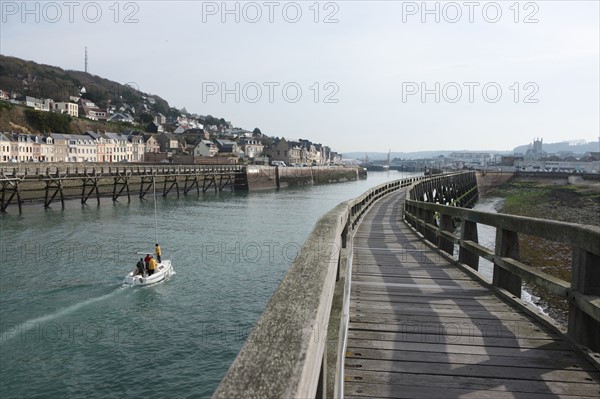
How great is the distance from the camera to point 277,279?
16547mm

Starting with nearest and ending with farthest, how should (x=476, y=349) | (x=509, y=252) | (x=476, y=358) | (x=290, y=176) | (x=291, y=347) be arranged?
(x=291, y=347) < (x=476, y=358) < (x=476, y=349) < (x=509, y=252) < (x=290, y=176)

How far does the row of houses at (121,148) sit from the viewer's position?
76219 millimetres

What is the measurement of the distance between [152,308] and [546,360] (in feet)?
40.0

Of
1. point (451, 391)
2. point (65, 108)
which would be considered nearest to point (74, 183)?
point (451, 391)

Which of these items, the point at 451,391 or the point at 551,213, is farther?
the point at 551,213

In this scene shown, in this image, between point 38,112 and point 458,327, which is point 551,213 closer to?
point 458,327

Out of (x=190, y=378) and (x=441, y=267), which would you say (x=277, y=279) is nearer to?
(x=190, y=378)

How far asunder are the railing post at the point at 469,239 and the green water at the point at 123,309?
5.65 m

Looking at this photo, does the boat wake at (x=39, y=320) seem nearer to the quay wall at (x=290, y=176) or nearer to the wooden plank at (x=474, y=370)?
the wooden plank at (x=474, y=370)

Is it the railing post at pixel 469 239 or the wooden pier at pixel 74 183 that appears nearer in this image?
the railing post at pixel 469 239

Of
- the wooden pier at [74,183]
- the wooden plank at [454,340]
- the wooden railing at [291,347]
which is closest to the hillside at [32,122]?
the wooden pier at [74,183]

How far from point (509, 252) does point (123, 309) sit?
11.7m

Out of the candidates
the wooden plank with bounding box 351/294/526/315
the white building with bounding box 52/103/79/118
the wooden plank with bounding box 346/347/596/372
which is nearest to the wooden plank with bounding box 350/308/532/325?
the wooden plank with bounding box 351/294/526/315

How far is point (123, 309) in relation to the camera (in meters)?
13.7
